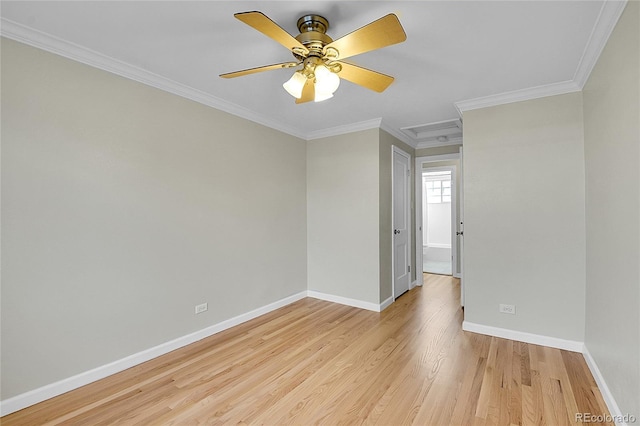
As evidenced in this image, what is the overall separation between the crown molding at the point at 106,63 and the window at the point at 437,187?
22.6 feet

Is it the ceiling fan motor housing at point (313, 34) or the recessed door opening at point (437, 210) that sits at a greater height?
the ceiling fan motor housing at point (313, 34)

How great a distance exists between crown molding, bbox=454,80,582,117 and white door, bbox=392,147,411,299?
1265mm

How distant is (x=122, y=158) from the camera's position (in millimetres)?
2406

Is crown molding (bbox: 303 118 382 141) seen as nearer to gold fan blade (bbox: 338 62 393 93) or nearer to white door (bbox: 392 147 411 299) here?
white door (bbox: 392 147 411 299)

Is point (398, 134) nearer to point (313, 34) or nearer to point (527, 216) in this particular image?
point (527, 216)

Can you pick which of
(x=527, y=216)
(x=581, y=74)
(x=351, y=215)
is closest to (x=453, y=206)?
(x=351, y=215)

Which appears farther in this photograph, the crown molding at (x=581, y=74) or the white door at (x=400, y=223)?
the white door at (x=400, y=223)

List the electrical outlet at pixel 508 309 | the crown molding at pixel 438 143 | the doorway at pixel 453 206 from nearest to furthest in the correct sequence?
the electrical outlet at pixel 508 309
the crown molding at pixel 438 143
the doorway at pixel 453 206

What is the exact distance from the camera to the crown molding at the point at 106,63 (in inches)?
74.2

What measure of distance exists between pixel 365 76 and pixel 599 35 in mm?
1538

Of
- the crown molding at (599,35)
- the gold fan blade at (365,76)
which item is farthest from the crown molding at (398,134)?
the crown molding at (599,35)

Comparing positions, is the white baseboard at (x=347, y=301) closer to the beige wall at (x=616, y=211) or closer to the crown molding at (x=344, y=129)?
the beige wall at (x=616, y=211)

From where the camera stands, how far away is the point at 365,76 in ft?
6.49

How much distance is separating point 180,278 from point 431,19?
2931 millimetres
